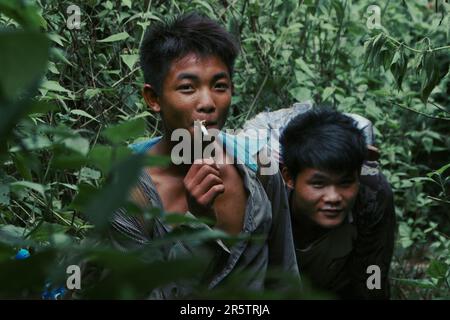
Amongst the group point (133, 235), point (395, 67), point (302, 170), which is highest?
point (395, 67)

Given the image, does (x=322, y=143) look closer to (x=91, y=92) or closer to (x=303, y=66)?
(x=91, y=92)

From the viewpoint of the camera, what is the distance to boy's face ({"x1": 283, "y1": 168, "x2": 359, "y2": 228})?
10.9ft

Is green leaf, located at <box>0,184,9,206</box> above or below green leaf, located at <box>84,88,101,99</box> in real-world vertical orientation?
below

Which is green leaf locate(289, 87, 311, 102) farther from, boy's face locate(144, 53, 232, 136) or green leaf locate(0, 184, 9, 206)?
green leaf locate(0, 184, 9, 206)

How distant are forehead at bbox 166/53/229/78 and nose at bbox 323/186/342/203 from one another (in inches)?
27.2

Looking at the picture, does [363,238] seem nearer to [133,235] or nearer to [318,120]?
[318,120]

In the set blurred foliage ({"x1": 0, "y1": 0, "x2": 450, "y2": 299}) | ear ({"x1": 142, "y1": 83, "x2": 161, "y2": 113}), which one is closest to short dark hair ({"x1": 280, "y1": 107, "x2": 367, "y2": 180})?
blurred foliage ({"x1": 0, "y1": 0, "x2": 450, "y2": 299})

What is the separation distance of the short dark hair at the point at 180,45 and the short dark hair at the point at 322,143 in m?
0.60

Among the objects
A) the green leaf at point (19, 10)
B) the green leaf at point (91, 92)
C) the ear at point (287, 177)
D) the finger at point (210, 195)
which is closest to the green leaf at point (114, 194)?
the green leaf at point (19, 10)

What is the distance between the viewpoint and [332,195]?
331cm

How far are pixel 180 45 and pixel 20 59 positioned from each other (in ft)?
7.40
